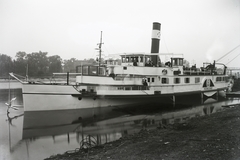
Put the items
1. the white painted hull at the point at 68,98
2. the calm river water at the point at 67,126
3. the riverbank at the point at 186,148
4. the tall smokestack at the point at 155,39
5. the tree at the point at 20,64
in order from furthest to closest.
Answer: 1. the tree at the point at 20,64
2. the tall smokestack at the point at 155,39
3. the white painted hull at the point at 68,98
4. the calm river water at the point at 67,126
5. the riverbank at the point at 186,148

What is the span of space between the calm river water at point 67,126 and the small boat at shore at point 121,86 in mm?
737

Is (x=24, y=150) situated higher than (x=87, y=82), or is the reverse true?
(x=87, y=82)

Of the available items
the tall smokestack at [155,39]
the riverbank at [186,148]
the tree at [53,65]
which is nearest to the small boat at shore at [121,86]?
the tall smokestack at [155,39]

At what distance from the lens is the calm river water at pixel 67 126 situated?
31.4 ft

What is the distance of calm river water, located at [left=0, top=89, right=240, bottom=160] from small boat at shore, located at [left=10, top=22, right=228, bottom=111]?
0.74m

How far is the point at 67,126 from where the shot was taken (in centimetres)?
1302

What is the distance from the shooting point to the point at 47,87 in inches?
592

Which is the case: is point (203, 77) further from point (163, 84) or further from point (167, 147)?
point (167, 147)

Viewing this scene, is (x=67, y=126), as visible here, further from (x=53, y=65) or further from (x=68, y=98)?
(x=53, y=65)

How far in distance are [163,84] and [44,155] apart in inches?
476

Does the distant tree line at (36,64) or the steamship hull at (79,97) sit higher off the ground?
the distant tree line at (36,64)

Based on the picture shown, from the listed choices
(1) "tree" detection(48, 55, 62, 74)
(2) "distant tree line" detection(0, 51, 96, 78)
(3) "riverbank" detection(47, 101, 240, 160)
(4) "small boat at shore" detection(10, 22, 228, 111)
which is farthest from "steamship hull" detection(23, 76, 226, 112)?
(1) "tree" detection(48, 55, 62, 74)

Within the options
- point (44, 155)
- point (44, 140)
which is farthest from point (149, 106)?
point (44, 155)

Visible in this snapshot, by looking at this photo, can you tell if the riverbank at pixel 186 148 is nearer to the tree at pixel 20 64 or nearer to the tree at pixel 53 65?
the tree at pixel 20 64
